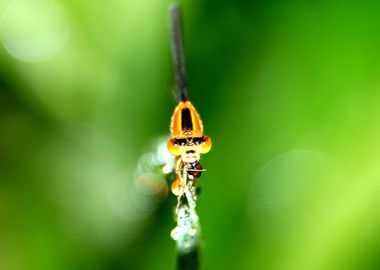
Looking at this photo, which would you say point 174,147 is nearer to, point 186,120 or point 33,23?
point 186,120

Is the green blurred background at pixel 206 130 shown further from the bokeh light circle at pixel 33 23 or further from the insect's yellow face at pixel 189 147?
the insect's yellow face at pixel 189 147

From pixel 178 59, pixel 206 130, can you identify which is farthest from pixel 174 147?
pixel 206 130

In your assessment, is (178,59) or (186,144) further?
(178,59)

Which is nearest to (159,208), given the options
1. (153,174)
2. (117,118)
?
(153,174)

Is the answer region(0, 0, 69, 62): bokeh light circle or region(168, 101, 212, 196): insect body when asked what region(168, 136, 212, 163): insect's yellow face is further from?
region(0, 0, 69, 62): bokeh light circle

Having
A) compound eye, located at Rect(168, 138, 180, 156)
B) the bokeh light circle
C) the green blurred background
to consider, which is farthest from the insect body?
the bokeh light circle

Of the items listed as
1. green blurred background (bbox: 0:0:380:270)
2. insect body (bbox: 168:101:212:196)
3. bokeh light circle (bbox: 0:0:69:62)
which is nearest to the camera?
insect body (bbox: 168:101:212:196)

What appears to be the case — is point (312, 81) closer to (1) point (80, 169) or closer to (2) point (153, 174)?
(2) point (153, 174)

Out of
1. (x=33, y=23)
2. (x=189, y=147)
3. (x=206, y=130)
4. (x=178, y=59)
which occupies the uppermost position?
(x=33, y=23)
